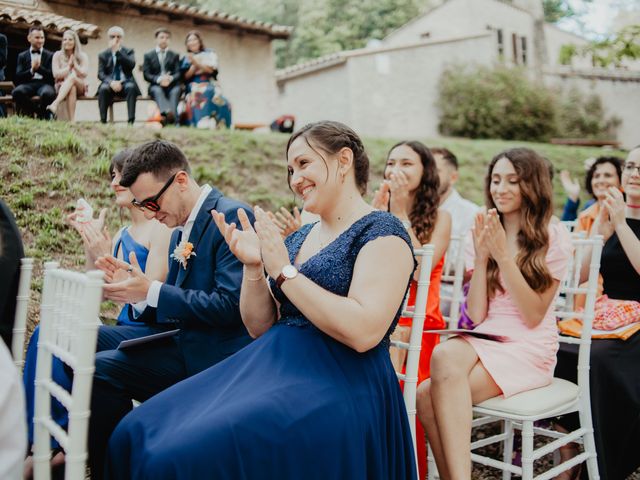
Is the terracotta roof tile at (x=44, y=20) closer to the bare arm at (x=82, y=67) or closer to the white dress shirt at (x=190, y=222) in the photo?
the bare arm at (x=82, y=67)

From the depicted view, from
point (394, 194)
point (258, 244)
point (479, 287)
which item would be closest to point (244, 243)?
point (258, 244)

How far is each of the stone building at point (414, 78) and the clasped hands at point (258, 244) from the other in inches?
575

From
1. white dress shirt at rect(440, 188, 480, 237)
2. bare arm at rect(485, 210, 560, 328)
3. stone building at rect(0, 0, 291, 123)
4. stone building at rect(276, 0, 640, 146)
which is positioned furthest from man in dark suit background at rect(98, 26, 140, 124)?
stone building at rect(276, 0, 640, 146)

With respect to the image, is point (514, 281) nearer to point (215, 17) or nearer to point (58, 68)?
point (58, 68)

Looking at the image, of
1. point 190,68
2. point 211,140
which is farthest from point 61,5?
point 211,140

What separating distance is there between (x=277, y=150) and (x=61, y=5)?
4.28m

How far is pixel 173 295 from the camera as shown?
9.16 feet

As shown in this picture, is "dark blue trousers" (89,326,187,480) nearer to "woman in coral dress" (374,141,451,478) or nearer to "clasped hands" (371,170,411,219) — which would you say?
"woman in coral dress" (374,141,451,478)

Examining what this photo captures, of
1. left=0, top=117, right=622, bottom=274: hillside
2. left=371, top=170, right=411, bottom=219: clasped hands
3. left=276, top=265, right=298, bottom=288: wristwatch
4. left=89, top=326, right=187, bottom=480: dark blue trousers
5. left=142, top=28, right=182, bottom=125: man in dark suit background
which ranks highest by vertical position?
left=142, top=28, right=182, bottom=125: man in dark suit background

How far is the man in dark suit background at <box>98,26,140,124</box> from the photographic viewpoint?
7.51 m

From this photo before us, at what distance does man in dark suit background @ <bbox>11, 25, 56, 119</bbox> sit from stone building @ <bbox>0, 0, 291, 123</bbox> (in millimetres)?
108

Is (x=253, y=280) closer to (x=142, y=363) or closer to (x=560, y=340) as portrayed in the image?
(x=142, y=363)

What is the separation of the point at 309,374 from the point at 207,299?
2.65 ft

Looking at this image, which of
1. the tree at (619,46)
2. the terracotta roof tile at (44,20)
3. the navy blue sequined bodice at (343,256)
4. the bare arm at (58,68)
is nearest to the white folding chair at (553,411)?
the navy blue sequined bodice at (343,256)
